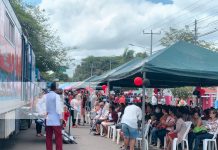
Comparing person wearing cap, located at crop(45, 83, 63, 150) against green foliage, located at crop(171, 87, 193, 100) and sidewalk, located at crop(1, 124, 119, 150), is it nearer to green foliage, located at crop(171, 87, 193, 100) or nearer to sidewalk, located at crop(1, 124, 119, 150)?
sidewalk, located at crop(1, 124, 119, 150)

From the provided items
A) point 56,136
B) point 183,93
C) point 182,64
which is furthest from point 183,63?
point 183,93

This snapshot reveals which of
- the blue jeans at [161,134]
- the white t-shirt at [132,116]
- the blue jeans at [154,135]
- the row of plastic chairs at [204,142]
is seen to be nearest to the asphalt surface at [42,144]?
the blue jeans at [154,135]

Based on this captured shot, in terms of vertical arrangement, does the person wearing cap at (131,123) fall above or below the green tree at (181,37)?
below

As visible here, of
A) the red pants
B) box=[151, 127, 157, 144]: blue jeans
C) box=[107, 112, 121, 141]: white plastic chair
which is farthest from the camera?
box=[107, 112, 121, 141]: white plastic chair

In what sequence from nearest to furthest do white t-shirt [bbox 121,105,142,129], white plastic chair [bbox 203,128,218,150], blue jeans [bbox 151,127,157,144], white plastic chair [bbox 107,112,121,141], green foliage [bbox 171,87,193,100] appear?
white plastic chair [bbox 203,128,218,150] → white t-shirt [bbox 121,105,142,129] → blue jeans [bbox 151,127,157,144] → white plastic chair [bbox 107,112,121,141] → green foliage [bbox 171,87,193,100]

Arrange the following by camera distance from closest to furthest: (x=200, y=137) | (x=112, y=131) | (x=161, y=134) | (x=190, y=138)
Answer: (x=200, y=137) → (x=190, y=138) → (x=161, y=134) → (x=112, y=131)

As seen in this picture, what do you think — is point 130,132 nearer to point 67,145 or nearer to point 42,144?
point 67,145

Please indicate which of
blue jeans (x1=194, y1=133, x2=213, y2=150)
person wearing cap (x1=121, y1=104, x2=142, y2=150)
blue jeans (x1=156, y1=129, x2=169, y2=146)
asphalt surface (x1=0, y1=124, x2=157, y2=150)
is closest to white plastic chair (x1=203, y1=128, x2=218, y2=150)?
blue jeans (x1=194, y1=133, x2=213, y2=150)

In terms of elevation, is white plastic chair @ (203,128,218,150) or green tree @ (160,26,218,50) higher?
green tree @ (160,26,218,50)

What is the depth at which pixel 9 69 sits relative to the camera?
8.59 m

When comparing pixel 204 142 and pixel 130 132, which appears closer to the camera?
pixel 204 142

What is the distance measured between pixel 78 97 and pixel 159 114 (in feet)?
28.6

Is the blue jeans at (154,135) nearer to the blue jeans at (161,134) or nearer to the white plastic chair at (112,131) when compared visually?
the blue jeans at (161,134)

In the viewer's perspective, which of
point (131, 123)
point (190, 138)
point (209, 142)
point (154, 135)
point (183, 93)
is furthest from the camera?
point (183, 93)
